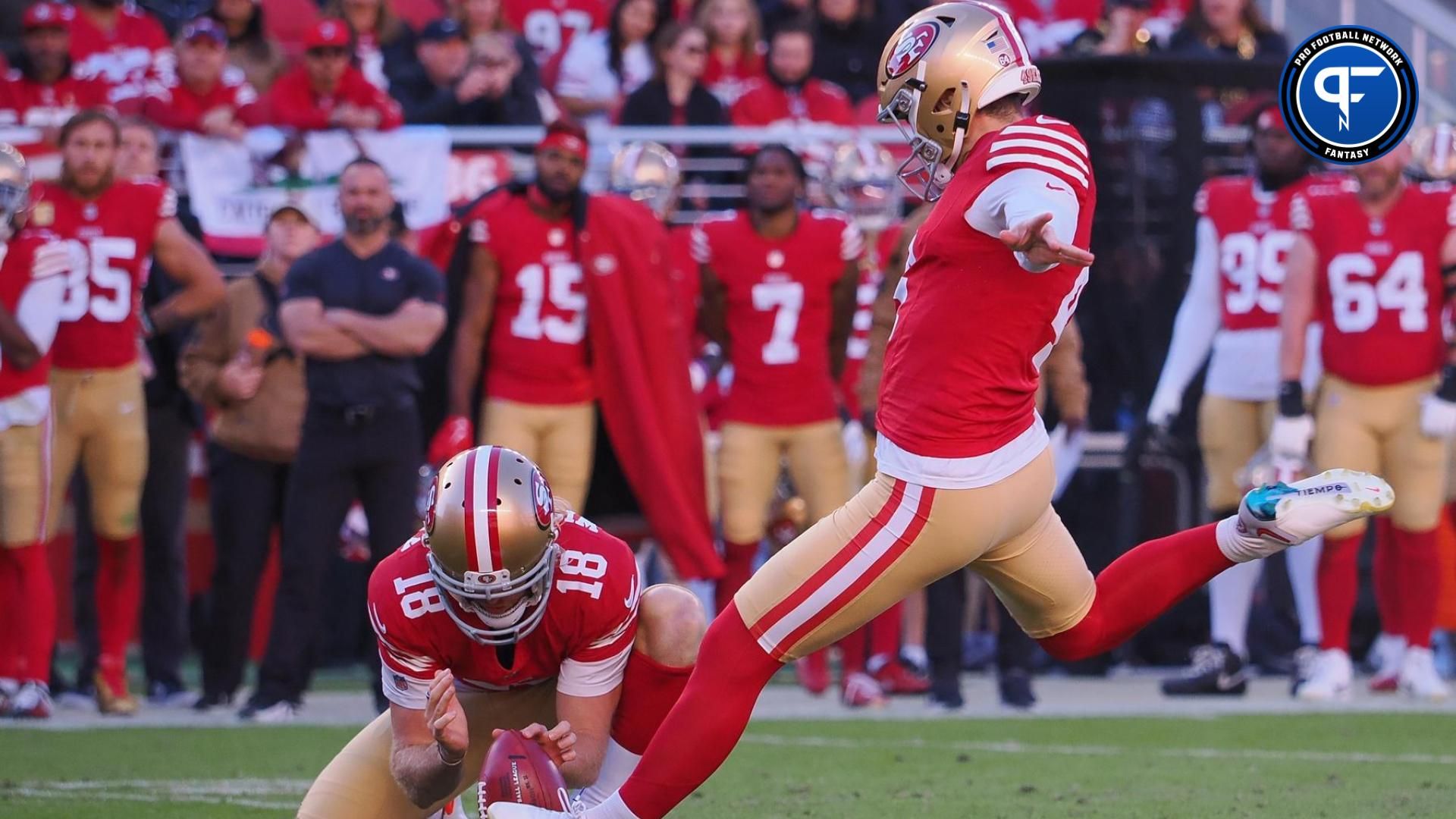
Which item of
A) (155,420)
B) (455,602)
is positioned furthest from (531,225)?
(455,602)

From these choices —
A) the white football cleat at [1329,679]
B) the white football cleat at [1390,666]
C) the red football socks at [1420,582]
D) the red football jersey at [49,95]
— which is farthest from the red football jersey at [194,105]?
the white football cleat at [1390,666]

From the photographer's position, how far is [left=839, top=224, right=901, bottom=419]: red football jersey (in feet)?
30.5

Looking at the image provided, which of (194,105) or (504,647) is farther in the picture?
(194,105)

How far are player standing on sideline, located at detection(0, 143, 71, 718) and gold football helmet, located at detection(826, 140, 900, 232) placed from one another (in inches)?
136

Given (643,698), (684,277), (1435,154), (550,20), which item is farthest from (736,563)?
(550,20)

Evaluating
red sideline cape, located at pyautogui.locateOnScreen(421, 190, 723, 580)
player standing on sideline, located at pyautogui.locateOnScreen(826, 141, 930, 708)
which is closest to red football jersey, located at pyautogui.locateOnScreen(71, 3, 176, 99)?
red sideline cape, located at pyautogui.locateOnScreen(421, 190, 723, 580)

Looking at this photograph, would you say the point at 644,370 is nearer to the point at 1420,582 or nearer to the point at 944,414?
the point at 1420,582

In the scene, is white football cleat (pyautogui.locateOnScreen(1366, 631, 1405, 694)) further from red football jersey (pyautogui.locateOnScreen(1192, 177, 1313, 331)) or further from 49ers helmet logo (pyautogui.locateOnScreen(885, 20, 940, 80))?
49ers helmet logo (pyautogui.locateOnScreen(885, 20, 940, 80))

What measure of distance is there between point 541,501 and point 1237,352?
4929mm

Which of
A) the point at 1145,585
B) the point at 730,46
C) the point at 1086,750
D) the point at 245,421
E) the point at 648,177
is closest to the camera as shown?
the point at 1145,585

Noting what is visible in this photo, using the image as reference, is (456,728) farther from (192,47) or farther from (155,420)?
(192,47)

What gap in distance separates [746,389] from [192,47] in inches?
116

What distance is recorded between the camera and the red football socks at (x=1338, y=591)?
8.13m

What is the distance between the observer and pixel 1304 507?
441cm
